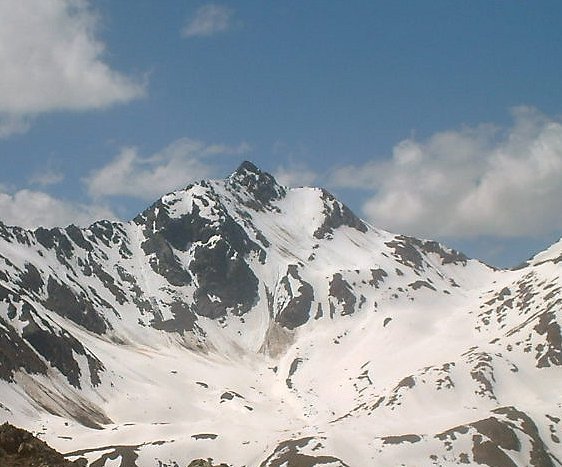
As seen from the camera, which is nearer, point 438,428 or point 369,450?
point 369,450

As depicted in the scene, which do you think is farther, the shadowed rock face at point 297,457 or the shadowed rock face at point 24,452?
the shadowed rock face at point 297,457

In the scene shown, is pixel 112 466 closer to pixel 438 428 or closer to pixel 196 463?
pixel 438 428

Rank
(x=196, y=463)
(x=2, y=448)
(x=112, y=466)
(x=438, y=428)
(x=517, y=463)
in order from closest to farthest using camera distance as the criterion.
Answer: (x=2, y=448)
(x=196, y=463)
(x=112, y=466)
(x=517, y=463)
(x=438, y=428)

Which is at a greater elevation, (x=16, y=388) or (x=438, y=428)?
(x=438, y=428)

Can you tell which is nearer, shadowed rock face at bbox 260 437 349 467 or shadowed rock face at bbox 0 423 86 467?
shadowed rock face at bbox 0 423 86 467

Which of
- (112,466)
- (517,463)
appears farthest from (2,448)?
(517,463)

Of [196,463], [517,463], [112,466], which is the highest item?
[517,463]

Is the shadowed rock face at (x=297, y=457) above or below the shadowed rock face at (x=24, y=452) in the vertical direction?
above

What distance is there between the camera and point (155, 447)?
16750cm

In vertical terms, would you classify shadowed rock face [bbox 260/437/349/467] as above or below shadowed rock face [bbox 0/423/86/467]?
above

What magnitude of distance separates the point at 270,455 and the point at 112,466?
39.9m

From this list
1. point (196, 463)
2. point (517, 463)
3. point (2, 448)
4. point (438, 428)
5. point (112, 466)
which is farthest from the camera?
point (438, 428)

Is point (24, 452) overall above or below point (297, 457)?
below

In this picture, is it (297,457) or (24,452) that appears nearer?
(24,452)
